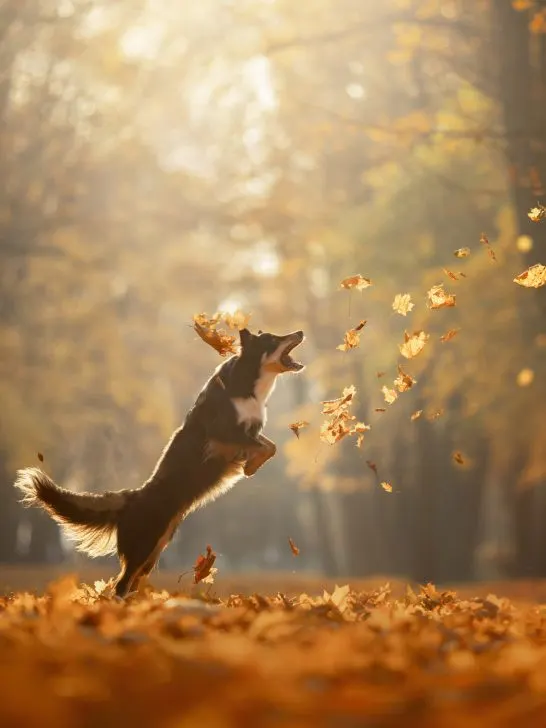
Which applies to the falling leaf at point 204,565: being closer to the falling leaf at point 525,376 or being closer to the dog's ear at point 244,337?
the dog's ear at point 244,337

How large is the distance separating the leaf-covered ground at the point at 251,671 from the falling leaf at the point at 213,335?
3.61m

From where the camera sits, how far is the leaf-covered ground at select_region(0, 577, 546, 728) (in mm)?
3008

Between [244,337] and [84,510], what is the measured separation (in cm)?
220

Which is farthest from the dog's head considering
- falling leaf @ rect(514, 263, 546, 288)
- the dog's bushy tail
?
falling leaf @ rect(514, 263, 546, 288)

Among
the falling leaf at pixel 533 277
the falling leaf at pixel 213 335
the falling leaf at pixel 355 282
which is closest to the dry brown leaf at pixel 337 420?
the falling leaf at pixel 355 282

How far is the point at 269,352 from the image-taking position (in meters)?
9.50

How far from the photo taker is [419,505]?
2523 cm

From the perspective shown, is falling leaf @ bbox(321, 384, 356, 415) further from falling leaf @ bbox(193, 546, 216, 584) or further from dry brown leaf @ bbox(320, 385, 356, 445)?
falling leaf @ bbox(193, 546, 216, 584)

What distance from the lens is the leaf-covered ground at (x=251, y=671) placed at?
3008mm

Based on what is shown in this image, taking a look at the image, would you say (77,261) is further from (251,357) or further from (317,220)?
(251,357)

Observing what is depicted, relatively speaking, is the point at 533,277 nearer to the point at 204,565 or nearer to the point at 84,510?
the point at 204,565

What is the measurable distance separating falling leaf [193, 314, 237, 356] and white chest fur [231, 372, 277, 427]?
0.40m

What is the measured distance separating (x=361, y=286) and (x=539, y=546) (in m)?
18.8

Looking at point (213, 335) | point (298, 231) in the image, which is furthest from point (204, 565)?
point (298, 231)
